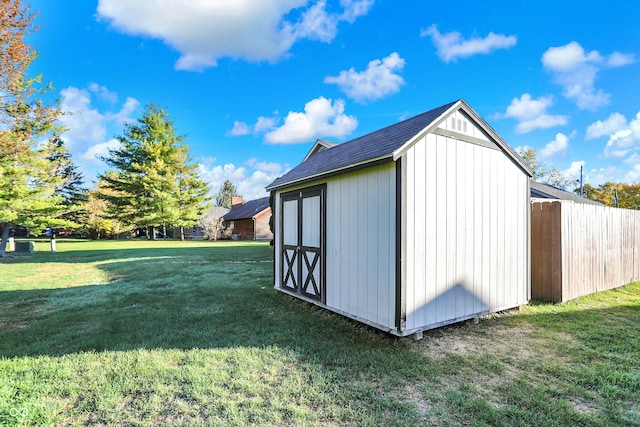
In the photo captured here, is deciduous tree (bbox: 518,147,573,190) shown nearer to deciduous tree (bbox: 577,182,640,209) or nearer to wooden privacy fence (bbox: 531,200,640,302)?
deciduous tree (bbox: 577,182,640,209)

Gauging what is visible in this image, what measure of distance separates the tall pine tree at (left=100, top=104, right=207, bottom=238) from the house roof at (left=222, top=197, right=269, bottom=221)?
5582 millimetres

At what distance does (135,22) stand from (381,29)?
23.4 ft

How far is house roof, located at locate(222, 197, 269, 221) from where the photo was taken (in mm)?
31495

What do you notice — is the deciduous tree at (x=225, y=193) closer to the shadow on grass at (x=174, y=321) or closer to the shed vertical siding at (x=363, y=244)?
the shadow on grass at (x=174, y=321)

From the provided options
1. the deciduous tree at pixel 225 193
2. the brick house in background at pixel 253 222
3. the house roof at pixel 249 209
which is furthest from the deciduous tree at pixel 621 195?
the deciduous tree at pixel 225 193

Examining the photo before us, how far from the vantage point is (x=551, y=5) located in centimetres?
770

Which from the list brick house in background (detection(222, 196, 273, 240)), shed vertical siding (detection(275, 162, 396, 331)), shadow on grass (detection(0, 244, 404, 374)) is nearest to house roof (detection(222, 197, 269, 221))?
brick house in background (detection(222, 196, 273, 240))

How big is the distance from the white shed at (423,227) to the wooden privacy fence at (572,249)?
2.65 ft

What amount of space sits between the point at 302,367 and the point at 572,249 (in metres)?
5.82

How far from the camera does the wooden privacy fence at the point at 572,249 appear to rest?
5.68 metres

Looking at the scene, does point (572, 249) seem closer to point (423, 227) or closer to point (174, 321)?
point (423, 227)

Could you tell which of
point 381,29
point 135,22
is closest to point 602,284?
point 381,29

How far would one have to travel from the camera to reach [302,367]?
10.5 ft

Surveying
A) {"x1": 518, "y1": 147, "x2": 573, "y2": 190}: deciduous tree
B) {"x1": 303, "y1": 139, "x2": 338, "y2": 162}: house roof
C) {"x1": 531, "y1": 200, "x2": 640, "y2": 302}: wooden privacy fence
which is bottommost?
{"x1": 531, "y1": 200, "x2": 640, "y2": 302}: wooden privacy fence
